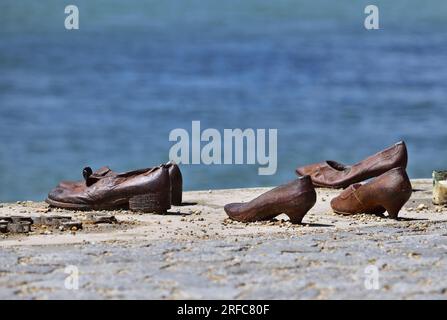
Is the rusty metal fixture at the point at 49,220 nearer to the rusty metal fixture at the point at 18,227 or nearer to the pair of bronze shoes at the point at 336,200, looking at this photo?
the rusty metal fixture at the point at 18,227

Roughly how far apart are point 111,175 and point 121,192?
0.23 metres

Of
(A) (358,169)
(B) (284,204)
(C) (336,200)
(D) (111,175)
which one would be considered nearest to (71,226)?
(D) (111,175)

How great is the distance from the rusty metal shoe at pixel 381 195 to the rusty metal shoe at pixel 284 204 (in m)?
0.44

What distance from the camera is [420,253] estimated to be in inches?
325

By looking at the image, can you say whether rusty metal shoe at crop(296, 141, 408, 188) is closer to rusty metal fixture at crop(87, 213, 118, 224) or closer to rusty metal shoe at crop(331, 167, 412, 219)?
rusty metal shoe at crop(331, 167, 412, 219)

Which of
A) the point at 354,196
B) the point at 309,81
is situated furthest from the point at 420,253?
the point at 309,81

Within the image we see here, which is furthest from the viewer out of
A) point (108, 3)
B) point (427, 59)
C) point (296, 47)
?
point (108, 3)

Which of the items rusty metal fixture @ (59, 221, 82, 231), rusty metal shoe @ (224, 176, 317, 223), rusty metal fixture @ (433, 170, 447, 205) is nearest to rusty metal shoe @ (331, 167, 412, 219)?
rusty metal shoe @ (224, 176, 317, 223)

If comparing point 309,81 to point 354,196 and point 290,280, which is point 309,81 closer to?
point 354,196

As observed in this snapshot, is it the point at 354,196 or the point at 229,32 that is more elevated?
the point at 229,32

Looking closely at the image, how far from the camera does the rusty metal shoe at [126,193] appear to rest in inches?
394
